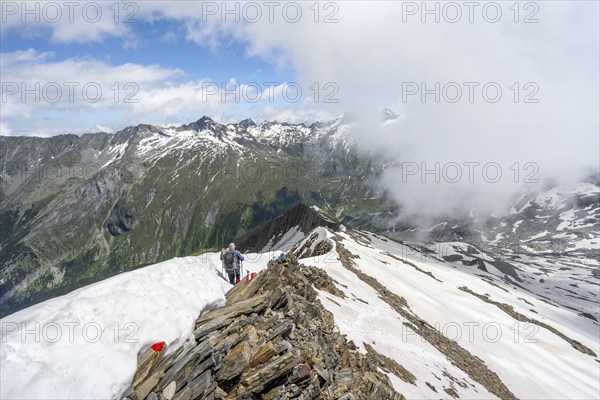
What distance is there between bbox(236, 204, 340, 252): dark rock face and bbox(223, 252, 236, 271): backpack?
84.4 metres

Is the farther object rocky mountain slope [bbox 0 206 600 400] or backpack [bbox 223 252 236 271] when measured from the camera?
backpack [bbox 223 252 236 271]

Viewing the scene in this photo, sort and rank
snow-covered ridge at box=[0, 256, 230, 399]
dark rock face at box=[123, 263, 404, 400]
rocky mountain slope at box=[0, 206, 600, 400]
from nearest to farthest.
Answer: snow-covered ridge at box=[0, 256, 230, 399] < rocky mountain slope at box=[0, 206, 600, 400] < dark rock face at box=[123, 263, 404, 400]

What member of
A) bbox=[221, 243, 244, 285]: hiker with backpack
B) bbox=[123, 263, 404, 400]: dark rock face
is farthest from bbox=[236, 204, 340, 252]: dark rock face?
bbox=[123, 263, 404, 400]: dark rock face

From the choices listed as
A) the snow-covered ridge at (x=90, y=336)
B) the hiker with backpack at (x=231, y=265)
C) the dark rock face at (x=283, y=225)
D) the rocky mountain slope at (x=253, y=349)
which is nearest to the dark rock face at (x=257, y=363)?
the rocky mountain slope at (x=253, y=349)

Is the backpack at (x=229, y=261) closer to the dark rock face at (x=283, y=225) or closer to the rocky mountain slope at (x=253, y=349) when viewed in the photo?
the rocky mountain slope at (x=253, y=349)

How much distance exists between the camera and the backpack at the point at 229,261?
24.7m

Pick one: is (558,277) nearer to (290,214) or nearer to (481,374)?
(290,214)

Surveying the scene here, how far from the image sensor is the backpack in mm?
24656

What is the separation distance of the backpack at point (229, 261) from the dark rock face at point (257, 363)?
3.55 meters

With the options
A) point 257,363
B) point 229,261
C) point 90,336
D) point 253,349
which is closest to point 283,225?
point 229,261

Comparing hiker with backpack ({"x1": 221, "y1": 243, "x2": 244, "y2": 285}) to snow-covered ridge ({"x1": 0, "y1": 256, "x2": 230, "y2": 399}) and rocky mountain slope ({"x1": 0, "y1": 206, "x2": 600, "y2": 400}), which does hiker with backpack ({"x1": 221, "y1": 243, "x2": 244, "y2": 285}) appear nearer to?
rocky mountain slope ({"x1": 0, "y1": 206, "x2": 600, "y2": 400})

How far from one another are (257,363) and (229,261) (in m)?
10.6

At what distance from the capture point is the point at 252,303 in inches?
738

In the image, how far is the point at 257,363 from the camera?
15.0 metres
